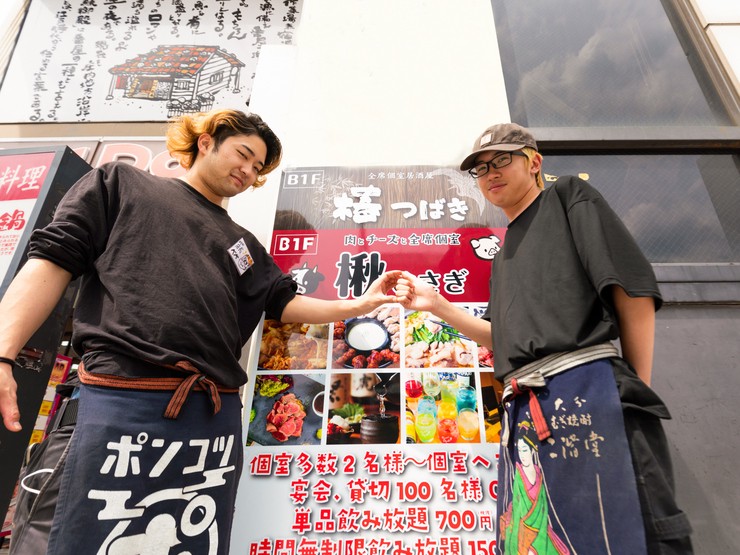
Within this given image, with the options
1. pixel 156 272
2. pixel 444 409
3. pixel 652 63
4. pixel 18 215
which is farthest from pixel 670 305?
pixel 18 215

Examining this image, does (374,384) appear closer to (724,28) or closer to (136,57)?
(724,28)

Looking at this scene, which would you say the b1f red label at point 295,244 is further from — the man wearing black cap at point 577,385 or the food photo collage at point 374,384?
the man wearing black cap at point 577,385

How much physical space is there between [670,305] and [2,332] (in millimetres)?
3588

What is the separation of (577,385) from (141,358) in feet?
5.02

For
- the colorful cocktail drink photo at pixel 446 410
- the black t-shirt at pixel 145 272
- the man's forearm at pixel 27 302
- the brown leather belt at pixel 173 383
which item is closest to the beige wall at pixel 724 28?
the colorful cocktail drink photo at pixel 446 410

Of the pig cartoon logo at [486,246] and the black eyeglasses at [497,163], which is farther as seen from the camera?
the pig cartoon logo at [486,246]

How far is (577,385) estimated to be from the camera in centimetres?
133

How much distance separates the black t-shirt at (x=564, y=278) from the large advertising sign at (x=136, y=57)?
3723 mm

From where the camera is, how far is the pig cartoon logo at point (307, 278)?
2.46m

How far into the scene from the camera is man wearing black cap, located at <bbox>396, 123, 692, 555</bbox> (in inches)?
46.3

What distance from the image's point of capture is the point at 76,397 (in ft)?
5.07

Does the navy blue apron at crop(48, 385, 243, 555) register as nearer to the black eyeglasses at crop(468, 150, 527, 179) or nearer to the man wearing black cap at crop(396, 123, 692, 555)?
the man wearing black cap at crop(396, 123, 692, 555)

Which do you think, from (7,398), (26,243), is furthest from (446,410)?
(26,243)

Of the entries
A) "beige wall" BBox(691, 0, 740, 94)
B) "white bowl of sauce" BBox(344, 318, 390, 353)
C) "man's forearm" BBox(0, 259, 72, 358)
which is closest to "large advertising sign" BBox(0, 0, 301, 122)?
"white bowl of sauce" BBox(344, 318, 390, 353)
